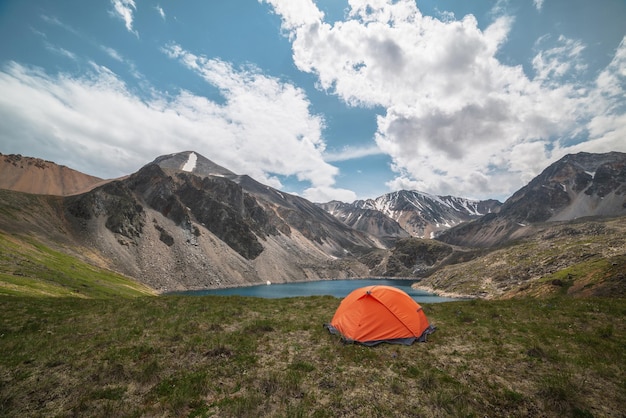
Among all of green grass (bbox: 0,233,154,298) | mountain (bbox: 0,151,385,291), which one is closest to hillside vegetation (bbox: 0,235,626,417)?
green grass (bbox: 0,233,154,298)

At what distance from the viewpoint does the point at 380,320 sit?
18.0m

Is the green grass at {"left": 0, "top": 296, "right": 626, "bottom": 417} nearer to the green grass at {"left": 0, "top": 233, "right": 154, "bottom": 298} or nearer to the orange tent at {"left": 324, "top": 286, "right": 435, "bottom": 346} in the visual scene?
the orange tent at {"left": 324, "top": 286, "right": 435, "bottom": 346}

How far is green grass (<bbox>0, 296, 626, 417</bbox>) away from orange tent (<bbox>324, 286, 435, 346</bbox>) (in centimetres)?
85

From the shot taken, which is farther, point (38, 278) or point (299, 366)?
point (38, 278)

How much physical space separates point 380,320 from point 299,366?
6.26m

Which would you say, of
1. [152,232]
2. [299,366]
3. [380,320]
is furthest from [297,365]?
[152,232]

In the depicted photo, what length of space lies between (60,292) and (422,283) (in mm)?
159838

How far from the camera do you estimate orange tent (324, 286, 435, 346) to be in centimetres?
1747

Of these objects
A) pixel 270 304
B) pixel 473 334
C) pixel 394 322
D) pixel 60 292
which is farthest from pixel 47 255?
pixel 473 334

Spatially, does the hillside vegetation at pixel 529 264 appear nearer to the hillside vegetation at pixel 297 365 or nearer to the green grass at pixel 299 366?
the hillside vegetation at pixel 297 365

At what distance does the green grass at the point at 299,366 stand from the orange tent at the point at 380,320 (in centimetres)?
85

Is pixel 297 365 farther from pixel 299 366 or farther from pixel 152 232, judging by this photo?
pixel 152 232

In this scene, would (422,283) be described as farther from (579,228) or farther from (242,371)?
(242,371)

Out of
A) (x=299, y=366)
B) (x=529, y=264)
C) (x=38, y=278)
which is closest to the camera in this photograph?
(x=299, y=366)
